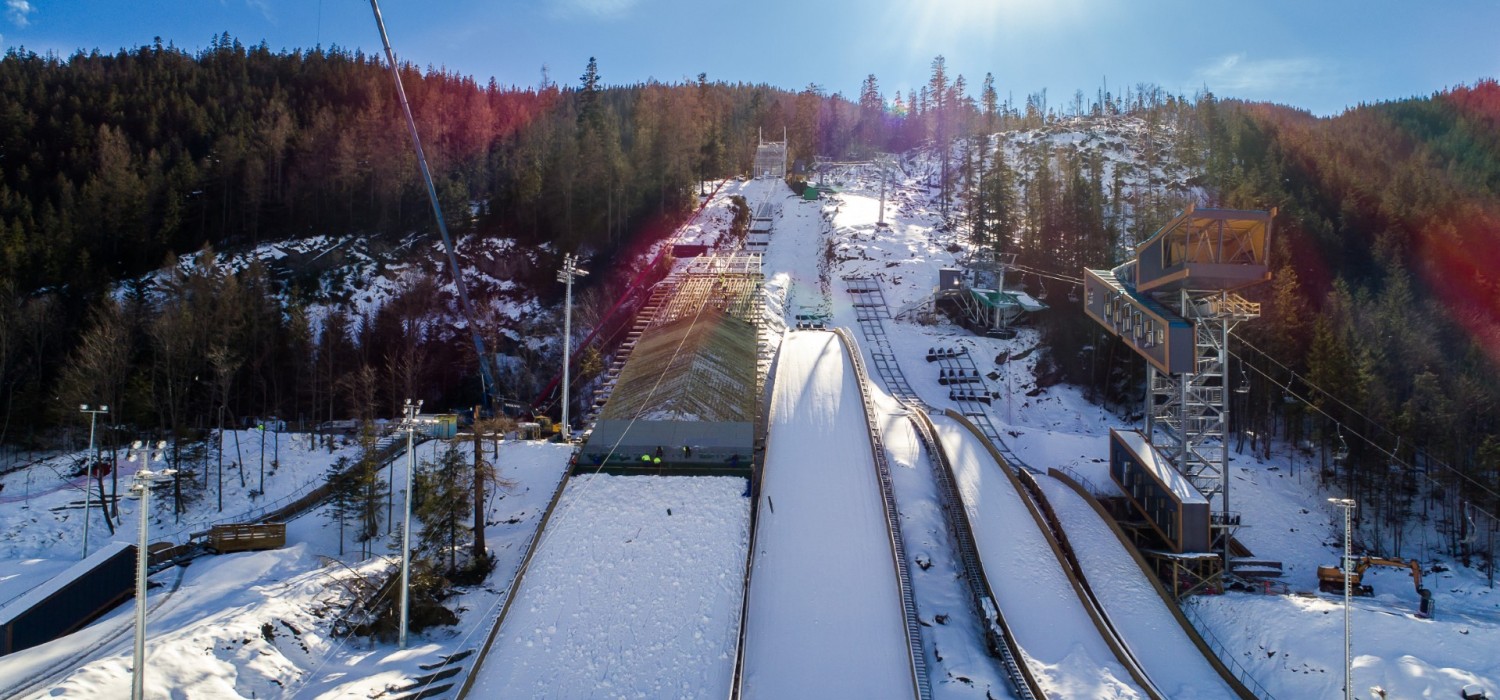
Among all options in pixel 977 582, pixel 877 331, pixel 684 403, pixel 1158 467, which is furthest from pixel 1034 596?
pixel 877 331

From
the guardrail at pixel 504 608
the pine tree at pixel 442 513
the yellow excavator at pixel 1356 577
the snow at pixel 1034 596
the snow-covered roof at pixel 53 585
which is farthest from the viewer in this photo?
the yellow excavator at pixel 1356 577

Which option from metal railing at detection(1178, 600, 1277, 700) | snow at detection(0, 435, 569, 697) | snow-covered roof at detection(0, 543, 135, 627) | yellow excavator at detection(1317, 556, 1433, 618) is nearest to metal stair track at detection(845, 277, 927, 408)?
metal railing at detection(1178, 600, 1277, 700)

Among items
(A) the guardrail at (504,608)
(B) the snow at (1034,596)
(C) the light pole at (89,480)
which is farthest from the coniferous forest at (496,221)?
(B) the snow at (1034,596)

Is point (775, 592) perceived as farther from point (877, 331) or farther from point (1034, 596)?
point (877, 331)

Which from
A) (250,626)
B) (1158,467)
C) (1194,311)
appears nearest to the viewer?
(250,626)

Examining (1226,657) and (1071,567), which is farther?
(1071,567)

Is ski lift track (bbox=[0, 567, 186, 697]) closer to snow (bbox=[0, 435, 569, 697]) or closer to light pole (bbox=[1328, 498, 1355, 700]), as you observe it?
snow (bbox=[0, 435, 569, 697])

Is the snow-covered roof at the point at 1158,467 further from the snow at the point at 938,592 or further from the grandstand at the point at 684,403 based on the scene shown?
the grandstand at the point at 684,403

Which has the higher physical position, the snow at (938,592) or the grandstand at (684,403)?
the grandstand at (684,403)
